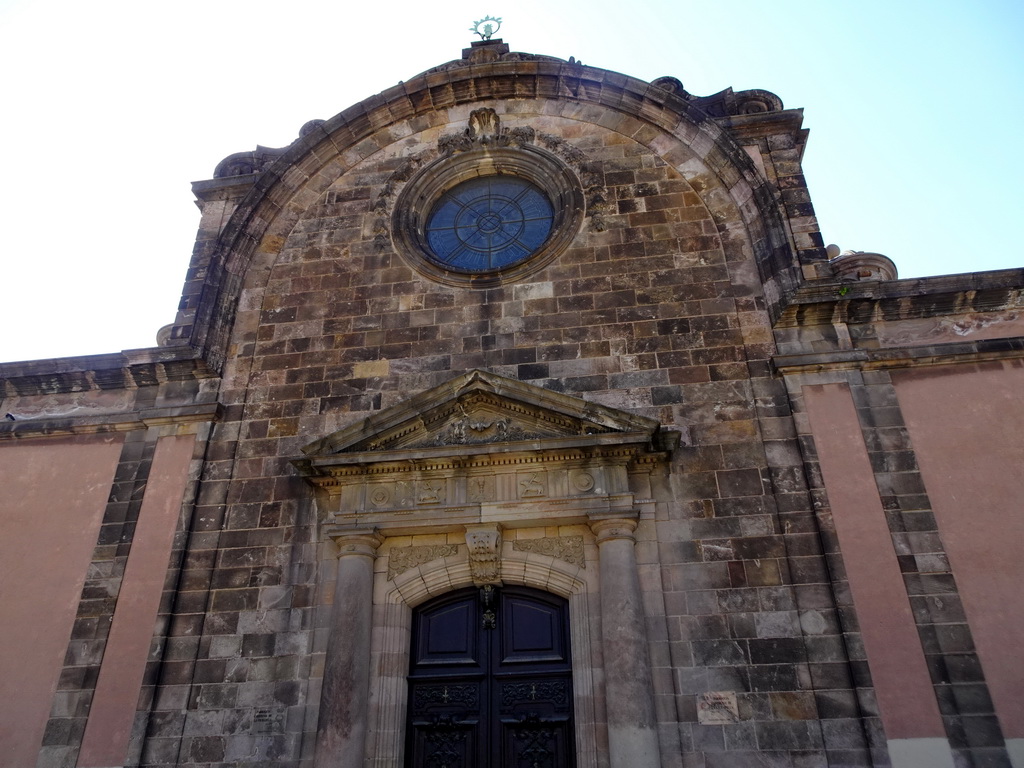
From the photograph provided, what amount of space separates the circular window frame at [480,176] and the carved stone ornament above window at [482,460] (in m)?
1.65

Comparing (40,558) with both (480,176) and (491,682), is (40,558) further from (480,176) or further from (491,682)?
(480,176)

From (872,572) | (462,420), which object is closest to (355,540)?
(462,420)

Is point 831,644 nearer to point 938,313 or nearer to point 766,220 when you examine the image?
point 938,313

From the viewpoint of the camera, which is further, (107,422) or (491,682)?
(107,422)

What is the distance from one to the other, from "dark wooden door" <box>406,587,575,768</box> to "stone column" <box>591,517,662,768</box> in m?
0.50

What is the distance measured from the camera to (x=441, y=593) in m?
7.24

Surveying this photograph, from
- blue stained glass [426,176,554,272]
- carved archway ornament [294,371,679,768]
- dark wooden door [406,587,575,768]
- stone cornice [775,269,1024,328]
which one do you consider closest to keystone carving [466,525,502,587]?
carved archway ornament [294,371,679,768]

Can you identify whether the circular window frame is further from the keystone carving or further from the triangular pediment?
the keystone carving

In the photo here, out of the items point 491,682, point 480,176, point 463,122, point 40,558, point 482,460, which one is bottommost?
point 491,682

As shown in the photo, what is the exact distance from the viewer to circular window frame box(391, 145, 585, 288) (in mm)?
8750

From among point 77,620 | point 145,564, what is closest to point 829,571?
point 145,564

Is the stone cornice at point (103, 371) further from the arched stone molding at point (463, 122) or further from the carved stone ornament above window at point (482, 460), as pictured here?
the carved stone ornament above window at point (482, 460)

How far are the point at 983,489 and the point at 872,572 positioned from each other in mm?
1315

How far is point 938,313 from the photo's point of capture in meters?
7.73
